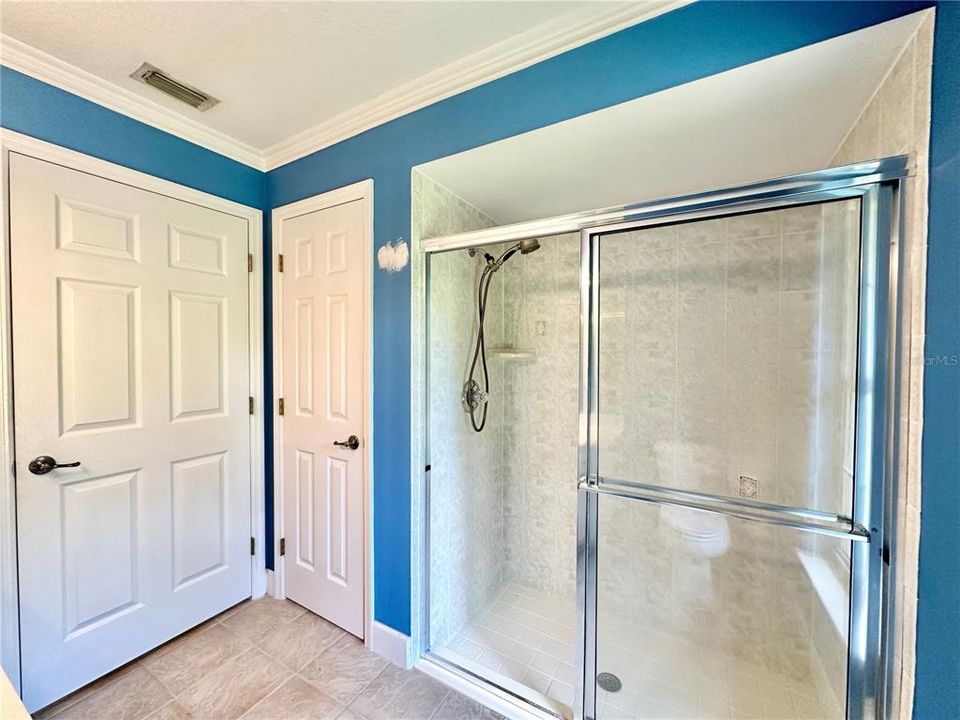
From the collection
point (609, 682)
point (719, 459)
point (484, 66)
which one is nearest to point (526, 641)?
point (609, 682)

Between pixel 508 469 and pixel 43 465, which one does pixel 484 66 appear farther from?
pixel 43 465

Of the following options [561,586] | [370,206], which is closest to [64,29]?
[370,206]

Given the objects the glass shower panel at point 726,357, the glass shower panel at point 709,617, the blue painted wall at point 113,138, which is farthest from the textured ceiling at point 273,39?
the glass shower panel at point 709,617

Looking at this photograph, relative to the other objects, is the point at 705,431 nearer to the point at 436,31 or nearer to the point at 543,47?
the point at 543,47

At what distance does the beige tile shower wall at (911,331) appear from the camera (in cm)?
89

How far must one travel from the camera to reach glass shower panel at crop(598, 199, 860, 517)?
146 cm

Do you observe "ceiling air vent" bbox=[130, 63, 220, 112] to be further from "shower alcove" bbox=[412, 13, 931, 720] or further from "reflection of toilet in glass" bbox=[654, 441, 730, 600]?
"reflection of toilet in glass" bbox=[654, 441, 730, 600]

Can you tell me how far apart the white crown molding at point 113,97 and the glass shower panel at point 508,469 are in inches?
48.7

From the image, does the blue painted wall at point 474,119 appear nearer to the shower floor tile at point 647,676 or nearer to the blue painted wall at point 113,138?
the blue painted wall at point 113,138

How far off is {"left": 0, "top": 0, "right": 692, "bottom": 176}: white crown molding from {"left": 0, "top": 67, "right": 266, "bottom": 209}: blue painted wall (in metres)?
0.03

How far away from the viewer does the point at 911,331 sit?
93cm

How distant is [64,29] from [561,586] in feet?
10.4

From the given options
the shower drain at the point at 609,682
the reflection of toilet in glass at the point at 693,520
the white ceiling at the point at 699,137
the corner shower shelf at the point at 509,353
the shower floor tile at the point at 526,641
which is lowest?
the shower floor tile at the point at 526,641

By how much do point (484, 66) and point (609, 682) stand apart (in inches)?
94.2
